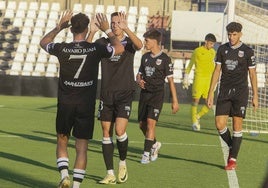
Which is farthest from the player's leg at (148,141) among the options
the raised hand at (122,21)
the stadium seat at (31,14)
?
the stadium seat at (31,14)

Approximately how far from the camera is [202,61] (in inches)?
645

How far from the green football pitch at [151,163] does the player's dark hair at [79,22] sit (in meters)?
2.08

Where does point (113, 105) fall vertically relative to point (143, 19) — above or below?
below

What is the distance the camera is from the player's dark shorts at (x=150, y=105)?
1089cm

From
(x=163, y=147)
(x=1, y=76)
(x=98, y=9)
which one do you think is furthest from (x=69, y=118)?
(x=98, y=9)

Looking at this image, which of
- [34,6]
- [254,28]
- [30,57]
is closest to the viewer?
[254,28]

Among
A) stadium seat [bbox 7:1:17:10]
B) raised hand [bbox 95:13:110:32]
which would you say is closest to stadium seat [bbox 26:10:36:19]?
stadium seat [bbox 7:1:17:10]

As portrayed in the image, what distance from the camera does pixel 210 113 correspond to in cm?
2148

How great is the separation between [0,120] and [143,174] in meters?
7.81

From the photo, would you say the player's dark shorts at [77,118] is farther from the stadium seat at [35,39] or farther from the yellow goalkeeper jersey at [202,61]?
the stadium seat at [35,39]

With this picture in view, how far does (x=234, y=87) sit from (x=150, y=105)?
49.1 inches

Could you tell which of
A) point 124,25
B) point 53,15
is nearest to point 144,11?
point 53,15

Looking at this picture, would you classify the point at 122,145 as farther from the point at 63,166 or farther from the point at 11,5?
the point at 11,5

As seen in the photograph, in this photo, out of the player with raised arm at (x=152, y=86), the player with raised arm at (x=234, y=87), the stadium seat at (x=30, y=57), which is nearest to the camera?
the player with raised arm at (x=234, y=87)
